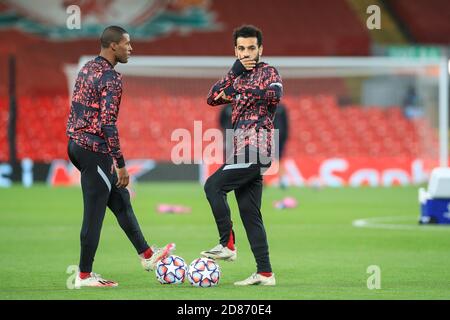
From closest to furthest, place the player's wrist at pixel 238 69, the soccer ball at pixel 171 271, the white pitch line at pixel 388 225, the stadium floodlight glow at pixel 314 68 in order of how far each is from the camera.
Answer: the player's wrist at pixel 238 69, the soccer ball at pixel 171 271, the white pitch line at pixel 388 225, the stadium floodlight glow at pixel 314 68

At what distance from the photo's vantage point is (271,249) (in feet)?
40.9

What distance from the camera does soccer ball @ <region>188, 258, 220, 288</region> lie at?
8914 millimetres

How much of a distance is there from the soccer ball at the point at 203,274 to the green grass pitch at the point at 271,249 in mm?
111

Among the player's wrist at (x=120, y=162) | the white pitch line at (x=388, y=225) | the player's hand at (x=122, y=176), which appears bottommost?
the white pitch line at (x=388, y=225)

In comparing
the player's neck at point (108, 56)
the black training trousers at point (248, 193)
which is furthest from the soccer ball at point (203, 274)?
the player's neck at point (108, 56)

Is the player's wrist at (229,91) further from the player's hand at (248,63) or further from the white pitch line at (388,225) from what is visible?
the white pitch line at (388,225)

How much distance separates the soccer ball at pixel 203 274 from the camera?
8914 mm

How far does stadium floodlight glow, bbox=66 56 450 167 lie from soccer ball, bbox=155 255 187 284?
16370mm

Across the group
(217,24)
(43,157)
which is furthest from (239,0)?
(43,157)

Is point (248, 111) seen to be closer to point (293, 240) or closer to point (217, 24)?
point (293, 240)

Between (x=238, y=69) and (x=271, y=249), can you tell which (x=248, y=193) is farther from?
(x=271, y=249)

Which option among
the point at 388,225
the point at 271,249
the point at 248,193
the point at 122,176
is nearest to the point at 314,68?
the point at 388,225

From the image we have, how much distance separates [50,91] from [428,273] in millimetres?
25167
